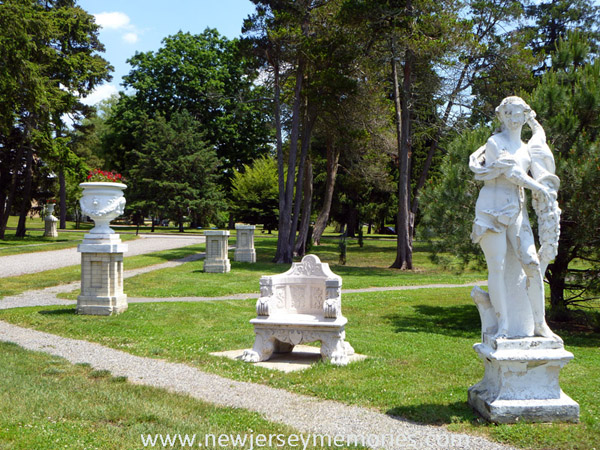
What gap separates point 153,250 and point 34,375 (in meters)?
19.4

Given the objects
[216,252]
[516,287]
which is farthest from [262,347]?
[216,252]

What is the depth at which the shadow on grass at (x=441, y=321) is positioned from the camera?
1009cm

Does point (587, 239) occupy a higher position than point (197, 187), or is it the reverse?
point (197, 187)

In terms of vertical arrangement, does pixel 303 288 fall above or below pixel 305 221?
below

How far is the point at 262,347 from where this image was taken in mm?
7270

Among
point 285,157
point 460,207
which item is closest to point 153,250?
point 285,157

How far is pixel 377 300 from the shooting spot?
13461 millimetres

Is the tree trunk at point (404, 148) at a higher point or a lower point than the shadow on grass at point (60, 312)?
higher

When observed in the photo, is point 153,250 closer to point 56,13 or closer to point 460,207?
point 56,13

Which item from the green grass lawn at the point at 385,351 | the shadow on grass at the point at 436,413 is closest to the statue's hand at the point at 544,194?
the green grass lawn at the point at 385,351

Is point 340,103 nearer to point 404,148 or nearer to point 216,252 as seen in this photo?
point 404,148

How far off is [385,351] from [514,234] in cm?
332

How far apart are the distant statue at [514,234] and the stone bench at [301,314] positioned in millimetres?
2308

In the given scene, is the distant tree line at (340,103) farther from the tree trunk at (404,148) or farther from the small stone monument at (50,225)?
the small stone monument at (50,225)
